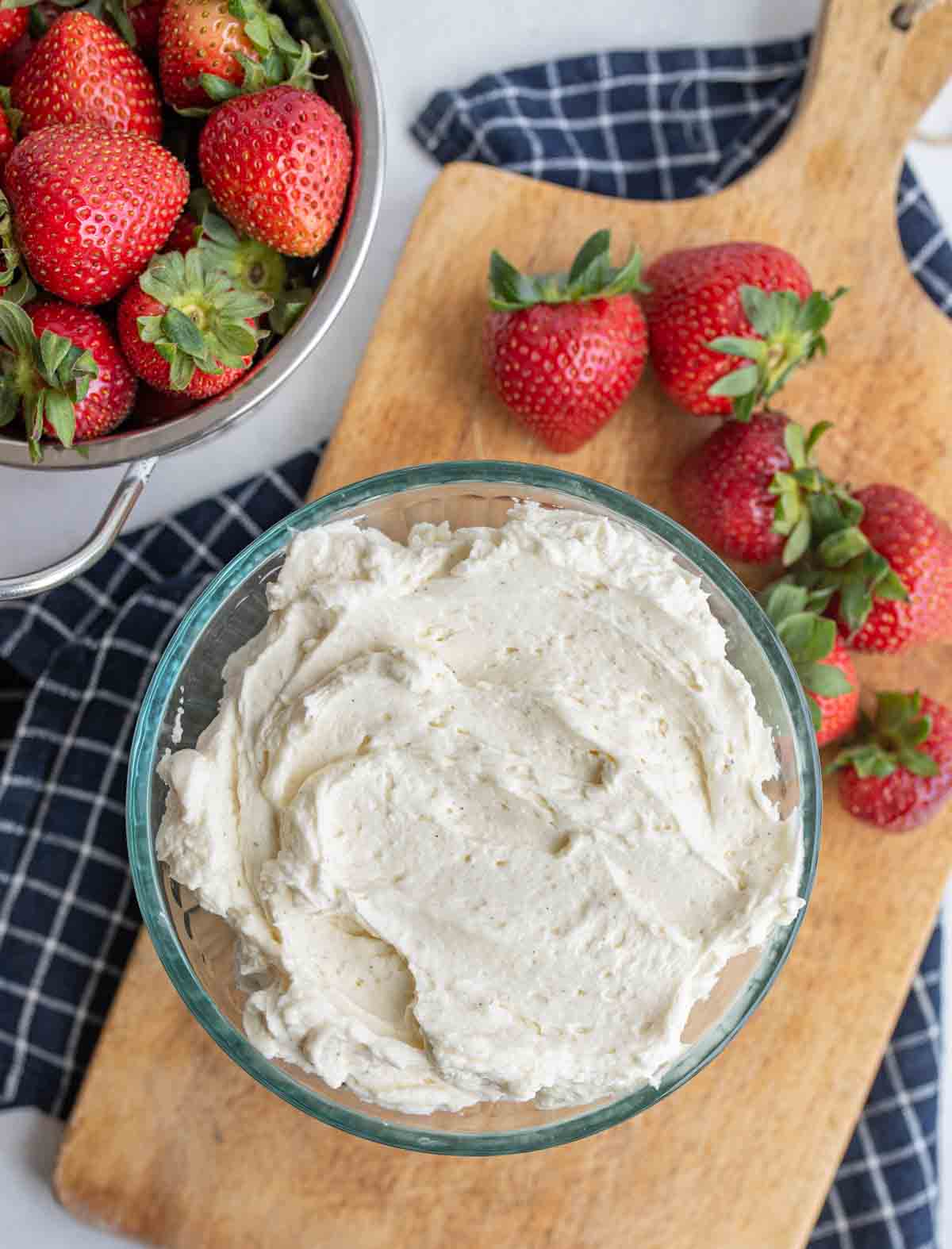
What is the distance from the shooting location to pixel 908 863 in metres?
1.72

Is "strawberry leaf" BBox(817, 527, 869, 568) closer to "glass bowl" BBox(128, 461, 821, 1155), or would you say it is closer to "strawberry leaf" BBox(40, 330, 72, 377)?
"glass bowl" BBox(128, 461, 821, 1155)

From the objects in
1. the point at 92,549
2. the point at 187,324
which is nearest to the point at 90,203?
the point at 187,324

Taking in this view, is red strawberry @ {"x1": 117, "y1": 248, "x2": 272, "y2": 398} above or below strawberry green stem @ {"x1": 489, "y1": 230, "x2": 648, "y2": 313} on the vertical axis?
below

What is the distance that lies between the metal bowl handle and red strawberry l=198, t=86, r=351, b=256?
1.04ft

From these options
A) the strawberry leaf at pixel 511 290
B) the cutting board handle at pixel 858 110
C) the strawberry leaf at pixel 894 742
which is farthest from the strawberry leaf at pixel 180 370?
the strawberry leaf at pixel 894 742

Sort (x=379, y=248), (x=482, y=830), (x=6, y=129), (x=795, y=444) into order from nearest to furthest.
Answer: (x=482, y=830), (x=6, y=129), (x=795, y=444), (x=379, y=248)

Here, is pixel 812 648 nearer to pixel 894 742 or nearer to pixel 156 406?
pixel 894 742

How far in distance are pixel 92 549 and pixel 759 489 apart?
87 cm

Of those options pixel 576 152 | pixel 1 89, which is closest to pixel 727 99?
pixel 576 152

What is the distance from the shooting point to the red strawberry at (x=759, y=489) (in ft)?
5.27

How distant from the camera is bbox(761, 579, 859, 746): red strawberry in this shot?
1.58 meters

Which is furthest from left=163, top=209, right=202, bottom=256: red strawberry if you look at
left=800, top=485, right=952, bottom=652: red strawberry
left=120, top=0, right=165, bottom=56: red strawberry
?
left=800, top=485, right=952, bottom=652: red strawberry

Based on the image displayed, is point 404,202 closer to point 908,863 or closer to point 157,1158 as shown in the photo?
point 908,863

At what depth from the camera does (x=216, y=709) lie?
1.53 m
